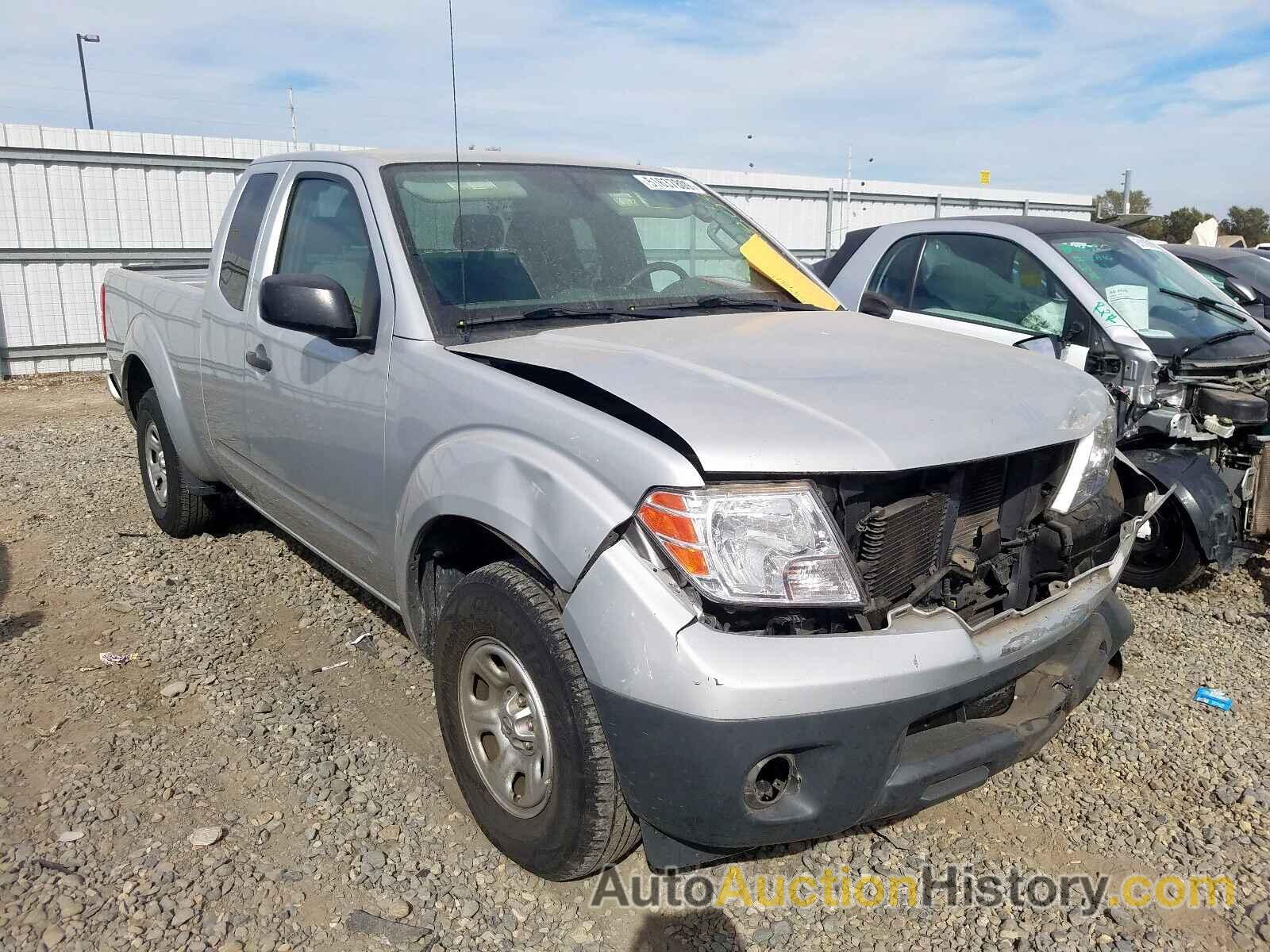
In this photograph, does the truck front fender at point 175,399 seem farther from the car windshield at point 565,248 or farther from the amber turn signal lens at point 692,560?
the amber turn signal lens at point 692,560

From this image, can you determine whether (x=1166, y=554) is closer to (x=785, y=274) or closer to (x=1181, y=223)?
(x=785, y=274)

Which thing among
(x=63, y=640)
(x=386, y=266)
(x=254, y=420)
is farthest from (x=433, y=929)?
(x=63, y=640)

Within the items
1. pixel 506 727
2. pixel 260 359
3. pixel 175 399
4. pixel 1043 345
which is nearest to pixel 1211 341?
pixel 1043 345

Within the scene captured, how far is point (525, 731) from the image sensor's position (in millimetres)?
2514

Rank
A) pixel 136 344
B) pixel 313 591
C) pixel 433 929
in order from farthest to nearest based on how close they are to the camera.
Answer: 1. pixel 136 344
2. pixel 313 591
3. pixel 433 929

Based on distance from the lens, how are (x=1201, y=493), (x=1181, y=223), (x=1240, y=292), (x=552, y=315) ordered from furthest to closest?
(x=1181, y=223), (x=1240, y=292), (x=1201, y=493), (x=552, y=315)

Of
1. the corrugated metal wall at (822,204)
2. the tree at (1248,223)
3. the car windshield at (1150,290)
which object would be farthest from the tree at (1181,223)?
the car windshield at (1150,290)

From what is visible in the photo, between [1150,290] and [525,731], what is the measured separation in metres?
4.88

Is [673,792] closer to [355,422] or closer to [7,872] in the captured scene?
[355,422]

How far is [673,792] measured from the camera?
2102mm

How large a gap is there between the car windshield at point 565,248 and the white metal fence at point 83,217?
850 cm

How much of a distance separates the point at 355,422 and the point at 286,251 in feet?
3.85

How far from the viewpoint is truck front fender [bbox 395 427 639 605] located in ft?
7.20

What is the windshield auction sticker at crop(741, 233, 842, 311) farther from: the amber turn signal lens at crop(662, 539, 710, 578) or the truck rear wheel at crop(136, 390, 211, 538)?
the truck rear wheel at crop(136, 390, 211, 538)
